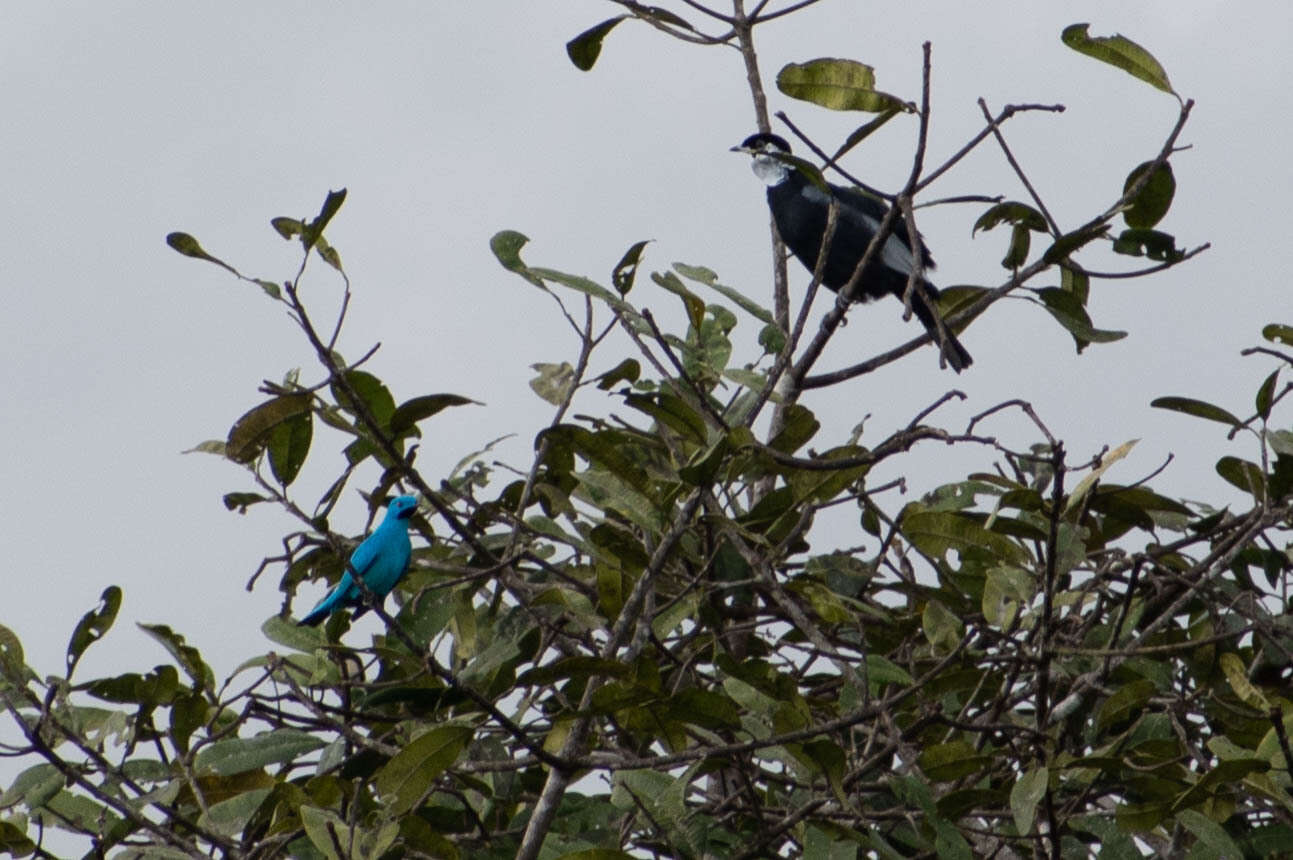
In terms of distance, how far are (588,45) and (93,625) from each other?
149cm

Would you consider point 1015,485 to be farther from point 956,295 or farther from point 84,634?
point 84,634

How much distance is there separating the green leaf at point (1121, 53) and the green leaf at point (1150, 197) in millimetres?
342

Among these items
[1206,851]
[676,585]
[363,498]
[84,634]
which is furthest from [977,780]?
[84,634]

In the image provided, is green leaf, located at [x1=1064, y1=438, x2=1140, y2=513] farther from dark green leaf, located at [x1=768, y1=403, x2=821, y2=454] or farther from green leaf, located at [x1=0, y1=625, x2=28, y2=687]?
green leaf, located at [x1=0, y1=625, x2=28, y2=687]

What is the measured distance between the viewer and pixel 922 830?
3.02 m

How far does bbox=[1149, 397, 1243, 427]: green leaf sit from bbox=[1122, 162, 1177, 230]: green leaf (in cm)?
37

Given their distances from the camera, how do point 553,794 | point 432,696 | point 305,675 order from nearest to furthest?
point 432,696
point 553,794
point 305,675

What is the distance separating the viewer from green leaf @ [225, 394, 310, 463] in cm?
272

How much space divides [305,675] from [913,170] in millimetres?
1538

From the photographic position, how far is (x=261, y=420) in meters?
2.74

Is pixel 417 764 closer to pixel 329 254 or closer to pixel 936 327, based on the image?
pixel 329 254

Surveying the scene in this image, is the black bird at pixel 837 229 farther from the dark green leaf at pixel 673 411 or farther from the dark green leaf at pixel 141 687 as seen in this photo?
the dark green leaf at pixel 141 687

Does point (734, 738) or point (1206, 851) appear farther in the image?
point (734, 738)

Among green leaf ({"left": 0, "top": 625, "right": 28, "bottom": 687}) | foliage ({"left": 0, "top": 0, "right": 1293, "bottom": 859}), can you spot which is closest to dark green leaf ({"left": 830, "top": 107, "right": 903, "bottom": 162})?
foliage ({"left": 0, "top": 0, "right": 1293, "bottom": 859})
